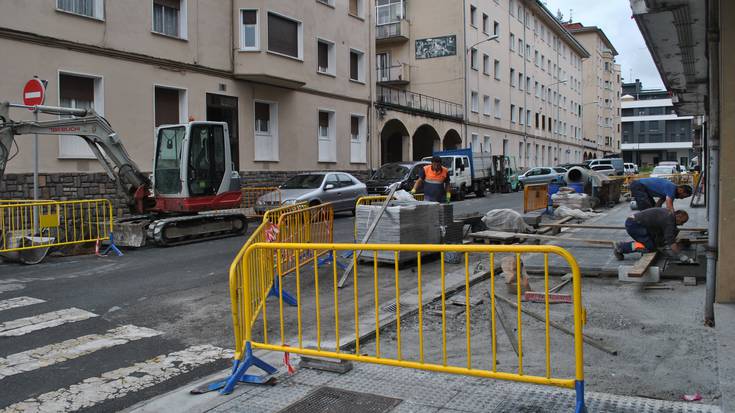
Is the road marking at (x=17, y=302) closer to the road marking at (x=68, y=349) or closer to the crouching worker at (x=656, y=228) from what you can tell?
the road marking at (x=68, y=349)

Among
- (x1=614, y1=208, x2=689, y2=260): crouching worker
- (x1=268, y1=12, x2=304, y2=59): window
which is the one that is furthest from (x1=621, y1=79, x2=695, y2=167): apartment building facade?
(x1=614, y1=208, x2=689, y2=260): crouching worker

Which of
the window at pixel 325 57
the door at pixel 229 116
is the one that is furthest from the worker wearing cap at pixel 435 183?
the window at pixel 325 57

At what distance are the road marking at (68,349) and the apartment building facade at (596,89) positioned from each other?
76297 mm

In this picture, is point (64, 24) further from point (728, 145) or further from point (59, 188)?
point (728, 145)

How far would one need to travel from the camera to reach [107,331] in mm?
6152

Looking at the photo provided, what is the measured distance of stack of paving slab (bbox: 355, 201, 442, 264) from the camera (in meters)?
9.40

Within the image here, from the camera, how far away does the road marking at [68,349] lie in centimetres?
510

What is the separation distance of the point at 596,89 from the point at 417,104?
179ft

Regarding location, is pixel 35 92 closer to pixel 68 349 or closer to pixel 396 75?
pixel 68 349

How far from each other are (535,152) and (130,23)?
43772mm

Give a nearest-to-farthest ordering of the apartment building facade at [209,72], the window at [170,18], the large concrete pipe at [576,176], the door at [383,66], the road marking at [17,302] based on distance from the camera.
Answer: the road marking at [17,302] < the apartment building facade at [209,72] < the window at [170,18] < the large concrete pipe at [576,176] < the door at [383,66]

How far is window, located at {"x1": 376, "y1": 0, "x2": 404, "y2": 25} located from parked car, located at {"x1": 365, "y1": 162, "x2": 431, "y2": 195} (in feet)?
57.5

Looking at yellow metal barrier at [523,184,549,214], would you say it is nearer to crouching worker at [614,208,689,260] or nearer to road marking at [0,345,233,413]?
crouching worker at [614,208,689,260]

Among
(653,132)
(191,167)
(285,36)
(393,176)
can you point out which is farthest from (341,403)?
(653,132)
